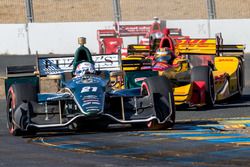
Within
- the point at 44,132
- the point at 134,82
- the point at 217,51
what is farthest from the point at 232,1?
the point at 44,132

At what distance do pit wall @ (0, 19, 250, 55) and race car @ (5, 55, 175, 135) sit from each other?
1721cm

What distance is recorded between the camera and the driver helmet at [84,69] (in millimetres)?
13805

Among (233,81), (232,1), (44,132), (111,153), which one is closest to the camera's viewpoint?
(111,153)

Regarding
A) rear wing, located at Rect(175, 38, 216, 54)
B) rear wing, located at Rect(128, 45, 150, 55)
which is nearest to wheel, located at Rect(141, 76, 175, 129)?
rear wing, located at Rect(175, 38, 216, 54)

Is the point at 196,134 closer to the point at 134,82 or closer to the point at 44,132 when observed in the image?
the point at 44,132

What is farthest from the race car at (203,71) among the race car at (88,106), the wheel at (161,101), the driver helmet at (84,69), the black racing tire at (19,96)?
the black racing tire at (19,96)

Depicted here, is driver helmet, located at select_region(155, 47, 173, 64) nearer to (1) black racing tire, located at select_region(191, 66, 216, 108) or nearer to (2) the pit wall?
(1) black racing tire, located at select_region(191, 66, 216, 108)

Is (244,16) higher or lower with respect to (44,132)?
higher

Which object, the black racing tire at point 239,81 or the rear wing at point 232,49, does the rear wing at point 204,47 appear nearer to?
the rear wing at point 232,49

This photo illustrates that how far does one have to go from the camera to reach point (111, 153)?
32.1 feet

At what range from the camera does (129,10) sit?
35.9m

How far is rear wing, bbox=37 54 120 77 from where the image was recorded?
15.1 m

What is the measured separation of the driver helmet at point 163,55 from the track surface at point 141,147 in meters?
4.39

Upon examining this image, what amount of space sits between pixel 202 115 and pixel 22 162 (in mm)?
7070
